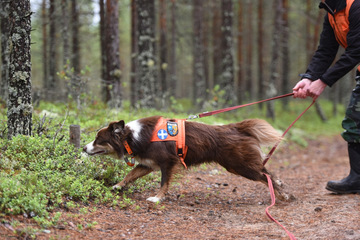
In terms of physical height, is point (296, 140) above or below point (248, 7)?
below

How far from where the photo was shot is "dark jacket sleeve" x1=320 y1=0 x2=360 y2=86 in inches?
165

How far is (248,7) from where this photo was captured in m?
25.2

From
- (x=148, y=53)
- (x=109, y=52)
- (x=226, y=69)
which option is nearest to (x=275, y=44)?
(x=226, y=69)

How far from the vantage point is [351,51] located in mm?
4293

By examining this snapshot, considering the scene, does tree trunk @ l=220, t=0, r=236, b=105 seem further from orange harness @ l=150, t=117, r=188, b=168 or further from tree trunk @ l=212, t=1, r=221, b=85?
orange harness @ l=150, t=117, r=188, b=168

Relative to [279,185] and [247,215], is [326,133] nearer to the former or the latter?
[279,185]

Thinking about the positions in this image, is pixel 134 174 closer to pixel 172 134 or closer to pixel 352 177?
pixel 172 134

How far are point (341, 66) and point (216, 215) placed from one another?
8.56 feet

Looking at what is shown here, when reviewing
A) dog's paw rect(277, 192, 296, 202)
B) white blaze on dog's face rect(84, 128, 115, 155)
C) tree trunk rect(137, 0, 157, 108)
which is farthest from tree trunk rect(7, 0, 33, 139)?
tree trunk rect(137, 0, 157, 108)

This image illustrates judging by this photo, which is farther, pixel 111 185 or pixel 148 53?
pixel 148 53

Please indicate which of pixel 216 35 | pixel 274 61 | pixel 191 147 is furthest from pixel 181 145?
pixel 216 35

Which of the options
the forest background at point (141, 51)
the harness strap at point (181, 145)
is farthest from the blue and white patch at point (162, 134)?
the forest background at point (141, 51)

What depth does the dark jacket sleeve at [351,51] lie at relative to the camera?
165 inches

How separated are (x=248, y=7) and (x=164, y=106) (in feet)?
56.1
